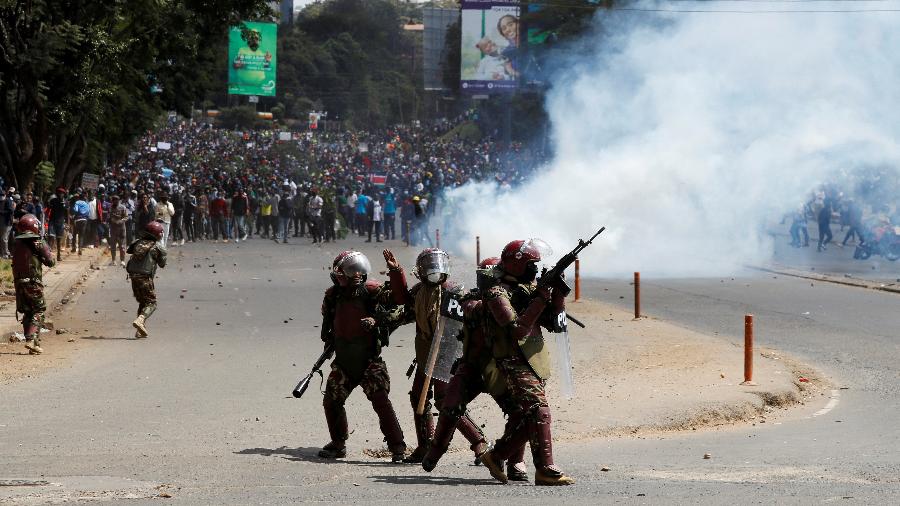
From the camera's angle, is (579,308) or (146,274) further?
(579,308)

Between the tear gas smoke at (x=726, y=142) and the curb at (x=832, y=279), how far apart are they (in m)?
1.19

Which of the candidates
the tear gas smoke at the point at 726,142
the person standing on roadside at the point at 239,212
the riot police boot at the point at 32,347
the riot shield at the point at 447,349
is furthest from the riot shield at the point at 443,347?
the person standing on roadside at the point at 239,212

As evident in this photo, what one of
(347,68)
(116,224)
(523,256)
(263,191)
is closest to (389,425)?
(523,256)

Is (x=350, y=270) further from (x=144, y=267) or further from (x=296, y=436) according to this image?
(x=144, y=267)

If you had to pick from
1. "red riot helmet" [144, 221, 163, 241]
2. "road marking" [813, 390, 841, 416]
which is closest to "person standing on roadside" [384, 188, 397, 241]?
"red riot helmet" [144, 221, 163, 241]

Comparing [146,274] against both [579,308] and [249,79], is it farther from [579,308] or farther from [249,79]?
[249,79]

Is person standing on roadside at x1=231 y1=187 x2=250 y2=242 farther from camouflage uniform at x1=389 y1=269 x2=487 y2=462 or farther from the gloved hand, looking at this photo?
the gloved hand

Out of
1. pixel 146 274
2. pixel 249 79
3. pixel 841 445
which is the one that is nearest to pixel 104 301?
pixel 146 274

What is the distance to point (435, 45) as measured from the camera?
88.2 metres

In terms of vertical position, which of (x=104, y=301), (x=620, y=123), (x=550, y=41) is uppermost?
(x=550, y=41)

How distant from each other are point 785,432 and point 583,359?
4474 mm

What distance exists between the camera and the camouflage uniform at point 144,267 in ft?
57.2

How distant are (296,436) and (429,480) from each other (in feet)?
7.17

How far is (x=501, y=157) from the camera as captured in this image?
66.5 meters
